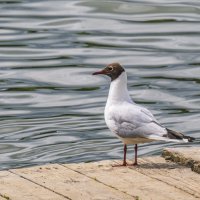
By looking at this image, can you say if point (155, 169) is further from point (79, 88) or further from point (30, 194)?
point (79, 88)

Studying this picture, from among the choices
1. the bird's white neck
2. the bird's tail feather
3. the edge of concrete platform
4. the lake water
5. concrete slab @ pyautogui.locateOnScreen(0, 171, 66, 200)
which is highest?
the bird's white neck

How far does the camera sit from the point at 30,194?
7848mm

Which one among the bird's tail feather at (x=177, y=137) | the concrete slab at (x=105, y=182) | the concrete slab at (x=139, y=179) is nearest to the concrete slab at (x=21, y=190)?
the concrete slab at (x=105, y=182)

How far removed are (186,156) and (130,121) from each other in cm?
53

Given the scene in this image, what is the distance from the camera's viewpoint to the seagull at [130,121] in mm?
8727

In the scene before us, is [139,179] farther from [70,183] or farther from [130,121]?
[130,121]

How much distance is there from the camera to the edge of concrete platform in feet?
28.2

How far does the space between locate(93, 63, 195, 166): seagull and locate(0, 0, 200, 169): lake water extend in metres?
2.89

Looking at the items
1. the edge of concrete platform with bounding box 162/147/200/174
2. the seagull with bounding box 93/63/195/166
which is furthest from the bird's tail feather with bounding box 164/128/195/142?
the edge of concrete platform with bounding box 162/147/200/174

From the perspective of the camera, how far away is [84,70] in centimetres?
1677

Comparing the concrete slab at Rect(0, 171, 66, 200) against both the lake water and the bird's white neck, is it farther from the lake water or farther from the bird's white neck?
the lake water

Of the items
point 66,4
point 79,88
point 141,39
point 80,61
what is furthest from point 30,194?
point 66,4

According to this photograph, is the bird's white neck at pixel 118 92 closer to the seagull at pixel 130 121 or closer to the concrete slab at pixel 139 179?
the seagull at pixel 130 121

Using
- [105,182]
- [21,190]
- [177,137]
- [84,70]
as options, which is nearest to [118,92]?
[177,137]
